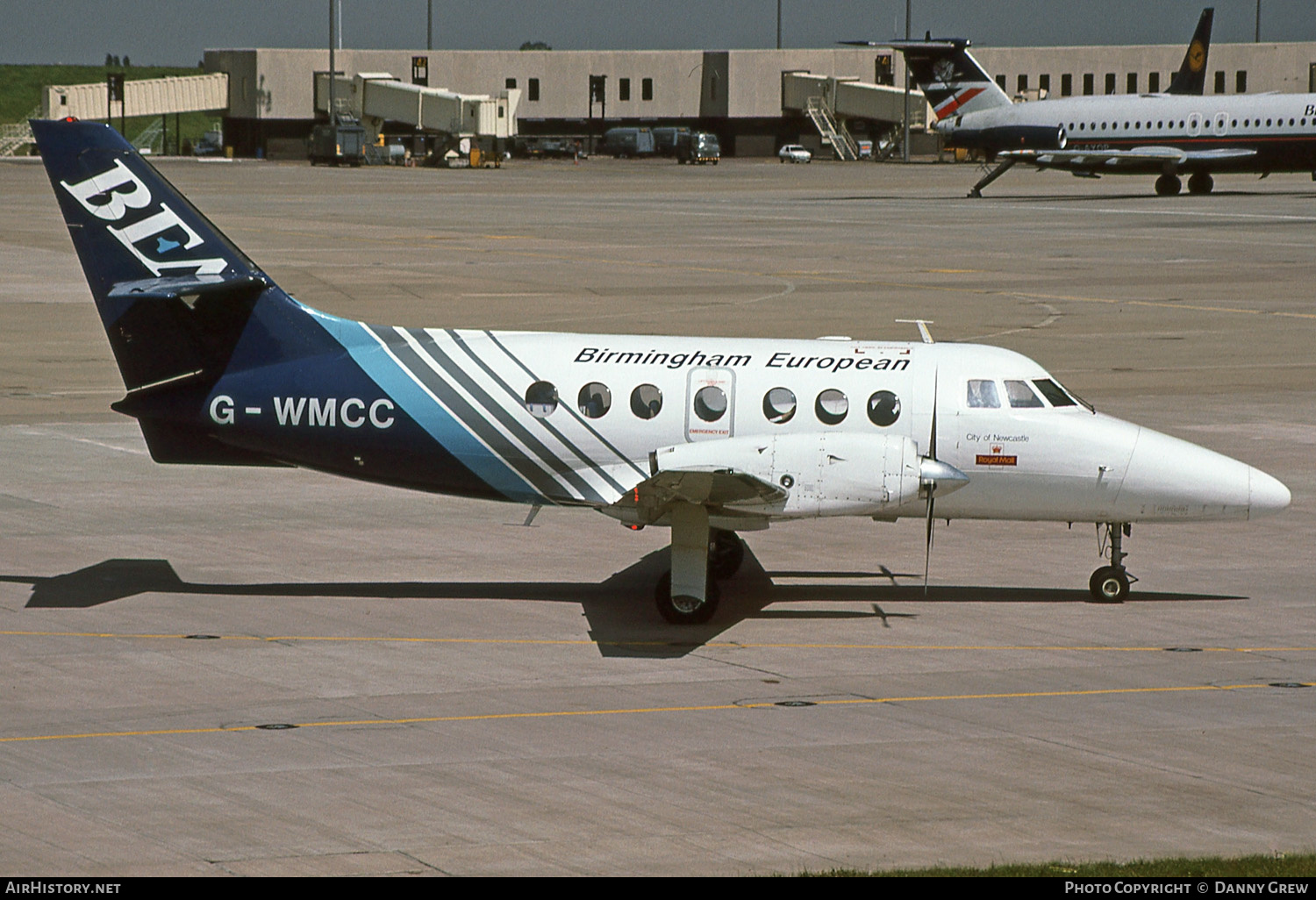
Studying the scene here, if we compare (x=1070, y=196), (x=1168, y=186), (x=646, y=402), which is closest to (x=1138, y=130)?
(x=1168, y=186)

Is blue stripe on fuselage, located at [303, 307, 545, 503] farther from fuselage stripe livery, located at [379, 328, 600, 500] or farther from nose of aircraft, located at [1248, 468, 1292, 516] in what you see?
nose of aircraft, located at [1248, 468, 1292, 516]

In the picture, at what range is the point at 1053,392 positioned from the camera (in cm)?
2230

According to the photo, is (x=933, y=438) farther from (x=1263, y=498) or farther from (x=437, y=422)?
(x=437, y=422)

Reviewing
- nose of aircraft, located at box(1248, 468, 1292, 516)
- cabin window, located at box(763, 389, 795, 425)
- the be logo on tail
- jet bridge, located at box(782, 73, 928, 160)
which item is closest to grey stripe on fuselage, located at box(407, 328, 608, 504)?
cabin window, located at box(763, 389, 795, 425)

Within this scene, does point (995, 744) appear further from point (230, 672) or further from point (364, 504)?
point (364, 504)

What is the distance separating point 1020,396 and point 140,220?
10.9 m

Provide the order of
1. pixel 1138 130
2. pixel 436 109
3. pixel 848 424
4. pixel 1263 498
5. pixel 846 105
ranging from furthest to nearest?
pixel 846 105, pixel 436 109, pixel 1138 130, pixel 1263 498, pixel 848 424

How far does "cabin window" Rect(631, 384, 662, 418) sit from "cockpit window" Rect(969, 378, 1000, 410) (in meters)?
3.74

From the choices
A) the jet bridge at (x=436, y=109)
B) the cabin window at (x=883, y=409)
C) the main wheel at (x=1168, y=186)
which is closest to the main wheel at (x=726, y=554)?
the cabin window at (x=883, y=409)

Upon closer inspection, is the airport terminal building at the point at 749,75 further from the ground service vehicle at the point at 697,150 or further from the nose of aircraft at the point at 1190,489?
the nose of aircraft at the point at 1190,489

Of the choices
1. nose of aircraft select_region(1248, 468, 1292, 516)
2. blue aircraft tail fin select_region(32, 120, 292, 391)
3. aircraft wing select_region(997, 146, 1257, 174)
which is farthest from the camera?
aircraft wing select_region(997, 146, 1257, 174)

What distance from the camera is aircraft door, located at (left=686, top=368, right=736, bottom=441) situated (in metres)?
21.5

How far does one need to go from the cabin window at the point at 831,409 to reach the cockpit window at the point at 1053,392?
8.23ft

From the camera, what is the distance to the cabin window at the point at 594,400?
858 inches
